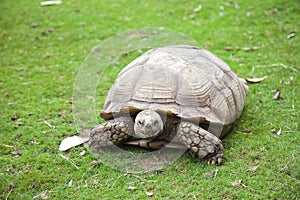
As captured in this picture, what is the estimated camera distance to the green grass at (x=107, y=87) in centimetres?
322

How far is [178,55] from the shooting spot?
3850mm

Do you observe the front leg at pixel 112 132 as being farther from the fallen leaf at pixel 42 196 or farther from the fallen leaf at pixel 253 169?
the fallen leaf at pixel 253 169

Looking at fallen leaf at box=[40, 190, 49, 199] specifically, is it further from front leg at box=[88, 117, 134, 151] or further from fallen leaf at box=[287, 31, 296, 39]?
fallen leaf at box=[287, 31, 296, 39]

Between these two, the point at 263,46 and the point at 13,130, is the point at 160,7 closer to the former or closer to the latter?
the point at 263,46

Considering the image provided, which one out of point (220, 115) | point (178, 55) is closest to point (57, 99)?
point (178, 55)

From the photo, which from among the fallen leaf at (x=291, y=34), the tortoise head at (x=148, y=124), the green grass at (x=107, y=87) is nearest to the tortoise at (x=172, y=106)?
the tortoise head at (x=148, y=124)

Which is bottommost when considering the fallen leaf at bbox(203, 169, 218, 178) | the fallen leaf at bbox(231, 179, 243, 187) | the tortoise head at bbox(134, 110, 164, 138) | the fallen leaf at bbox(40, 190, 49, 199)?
the fallen leaf at bbox(203, 169, 218, 178)

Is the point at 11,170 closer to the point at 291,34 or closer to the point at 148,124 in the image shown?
the point at 148,124

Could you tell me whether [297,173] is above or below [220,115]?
below

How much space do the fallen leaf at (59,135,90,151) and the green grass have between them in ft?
0.25

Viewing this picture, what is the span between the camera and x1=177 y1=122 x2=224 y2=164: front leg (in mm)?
3371

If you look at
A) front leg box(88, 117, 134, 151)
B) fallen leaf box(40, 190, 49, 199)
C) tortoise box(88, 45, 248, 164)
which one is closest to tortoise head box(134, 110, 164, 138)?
tortoise box(88, 45, 248, 164)

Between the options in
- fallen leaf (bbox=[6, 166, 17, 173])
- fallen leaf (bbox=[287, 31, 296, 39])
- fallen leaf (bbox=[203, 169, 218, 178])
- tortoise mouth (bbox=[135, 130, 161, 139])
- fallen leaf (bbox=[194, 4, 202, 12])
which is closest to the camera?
fallen leaf (bbox=[203, 169, 218, 178])

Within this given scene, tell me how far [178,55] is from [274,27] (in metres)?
3.28
